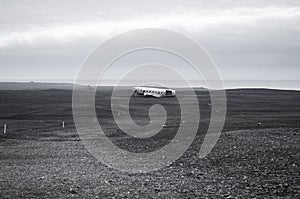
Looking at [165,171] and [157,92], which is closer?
[165,171]

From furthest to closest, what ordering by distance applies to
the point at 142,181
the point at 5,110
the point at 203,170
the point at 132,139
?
the point at 5,110 → the point at 132,139 → the point at 203,170 → the point at 142,181

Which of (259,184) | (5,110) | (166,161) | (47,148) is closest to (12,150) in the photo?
(47,148)

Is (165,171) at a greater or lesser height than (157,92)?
lesser

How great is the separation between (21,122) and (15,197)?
94.1ft

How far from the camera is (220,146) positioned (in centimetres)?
2209

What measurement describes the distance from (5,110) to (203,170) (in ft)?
136

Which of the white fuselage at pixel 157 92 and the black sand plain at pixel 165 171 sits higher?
the white fuselage at pixel 157 92

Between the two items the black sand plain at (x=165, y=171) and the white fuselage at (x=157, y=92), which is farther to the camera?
the white fuselage at (x=157, y=92)

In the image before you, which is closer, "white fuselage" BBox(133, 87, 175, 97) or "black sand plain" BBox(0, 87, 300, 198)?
"black sand plain" BBox(0, 87, 300, 198)

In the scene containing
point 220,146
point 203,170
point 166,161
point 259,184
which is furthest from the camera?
point 220,146

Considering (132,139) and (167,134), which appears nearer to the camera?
(132,139)

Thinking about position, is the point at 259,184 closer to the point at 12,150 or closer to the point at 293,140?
the point at 293,140

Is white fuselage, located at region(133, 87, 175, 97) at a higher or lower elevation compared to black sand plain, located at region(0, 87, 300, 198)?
higher

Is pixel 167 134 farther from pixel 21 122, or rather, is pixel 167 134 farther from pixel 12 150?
pixel 21 122
